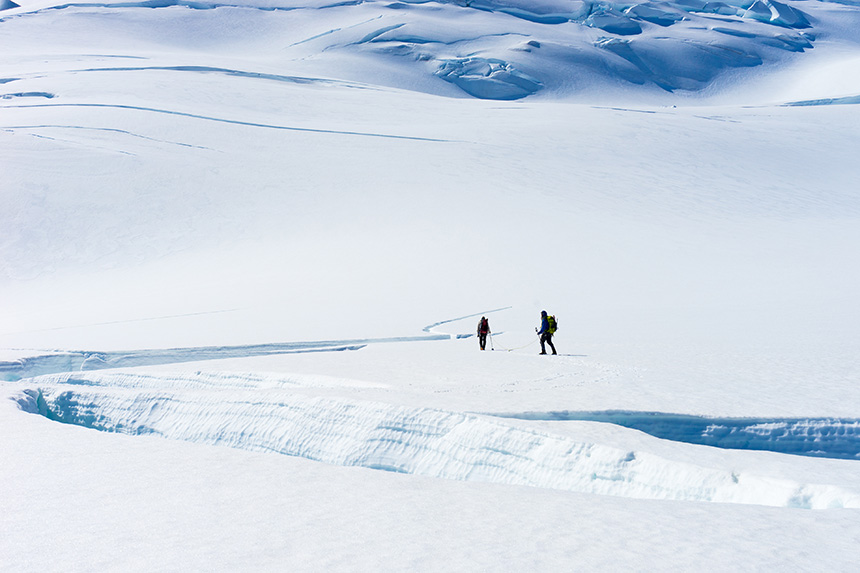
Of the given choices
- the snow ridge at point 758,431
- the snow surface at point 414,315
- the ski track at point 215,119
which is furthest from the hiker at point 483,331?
the ski track at point 215,119

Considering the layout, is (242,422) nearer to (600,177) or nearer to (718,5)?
(600,177)

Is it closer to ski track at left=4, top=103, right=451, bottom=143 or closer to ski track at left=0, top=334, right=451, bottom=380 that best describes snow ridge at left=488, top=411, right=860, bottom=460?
ski track at left=0, top=334, right=451, bottom=380

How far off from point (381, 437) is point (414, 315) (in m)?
6.50

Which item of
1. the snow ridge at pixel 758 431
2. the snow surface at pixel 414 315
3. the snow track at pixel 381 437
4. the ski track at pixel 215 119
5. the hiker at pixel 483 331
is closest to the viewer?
the snow surface at pixel 414 315

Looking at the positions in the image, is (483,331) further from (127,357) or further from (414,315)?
(127,357)

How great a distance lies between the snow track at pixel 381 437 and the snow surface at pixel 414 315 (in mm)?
26

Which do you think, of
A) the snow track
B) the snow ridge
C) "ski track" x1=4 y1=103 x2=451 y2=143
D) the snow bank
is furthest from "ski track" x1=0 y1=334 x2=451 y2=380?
the snow bank

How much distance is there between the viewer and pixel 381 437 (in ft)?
20.4

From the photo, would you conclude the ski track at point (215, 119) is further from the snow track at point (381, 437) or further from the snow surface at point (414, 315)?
the snow track at point (381, 437)

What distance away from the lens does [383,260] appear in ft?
53.8

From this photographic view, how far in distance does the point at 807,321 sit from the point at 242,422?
28.3 feet

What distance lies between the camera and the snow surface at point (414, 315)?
442cm

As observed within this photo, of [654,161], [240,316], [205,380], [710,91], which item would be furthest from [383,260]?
[710,91]

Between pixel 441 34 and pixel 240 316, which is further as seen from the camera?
pixel 441 34
